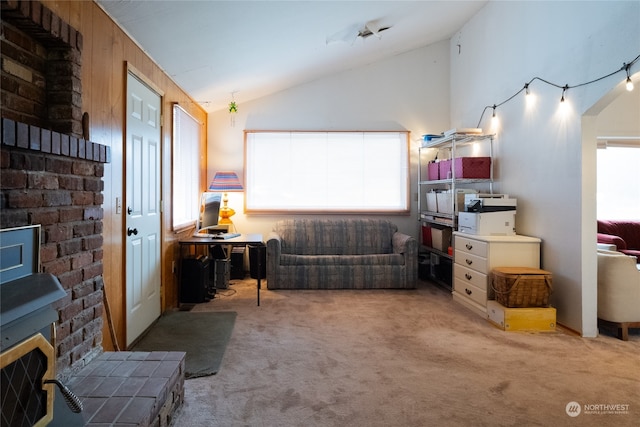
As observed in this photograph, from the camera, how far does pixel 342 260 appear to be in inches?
178

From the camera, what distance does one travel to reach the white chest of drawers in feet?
11.1

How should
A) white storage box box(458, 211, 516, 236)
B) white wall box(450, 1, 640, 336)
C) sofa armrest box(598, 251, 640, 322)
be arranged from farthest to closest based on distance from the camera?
white storage box box(458, 211, 516, 236)
sofa armrest box(598, 251, 640, 322)
white wall box(450, 1, 640, 336)

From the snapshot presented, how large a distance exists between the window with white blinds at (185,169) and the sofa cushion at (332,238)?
1147 millimetres

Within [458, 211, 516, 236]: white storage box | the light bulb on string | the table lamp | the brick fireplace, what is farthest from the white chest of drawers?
the brick fireplace

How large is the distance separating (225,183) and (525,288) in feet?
11.4

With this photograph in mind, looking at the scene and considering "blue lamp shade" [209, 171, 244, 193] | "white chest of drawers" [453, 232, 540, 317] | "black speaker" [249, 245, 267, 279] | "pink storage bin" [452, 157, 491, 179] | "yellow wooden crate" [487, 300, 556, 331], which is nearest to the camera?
"yellow wooden crate" [487, 300, 556, 331]

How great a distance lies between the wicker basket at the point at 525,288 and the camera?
10.1 feet

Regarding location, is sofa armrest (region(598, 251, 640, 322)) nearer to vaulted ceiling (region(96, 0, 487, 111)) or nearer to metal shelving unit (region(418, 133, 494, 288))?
metal shelving unit (region(418, 133, 494, 288))

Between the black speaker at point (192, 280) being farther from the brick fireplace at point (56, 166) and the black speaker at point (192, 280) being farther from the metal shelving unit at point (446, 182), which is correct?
the metal shelving unit at point (446, 182)

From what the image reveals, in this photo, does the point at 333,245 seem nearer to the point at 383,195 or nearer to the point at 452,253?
the point at 383,195

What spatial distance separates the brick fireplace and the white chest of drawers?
3039 millimetres

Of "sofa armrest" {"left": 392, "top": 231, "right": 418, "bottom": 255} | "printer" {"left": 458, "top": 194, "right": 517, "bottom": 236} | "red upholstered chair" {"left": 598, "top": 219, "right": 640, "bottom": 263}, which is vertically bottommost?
"sofa armrest" {"left": 392, "top": 231, "right": 418, "bottom": 255}

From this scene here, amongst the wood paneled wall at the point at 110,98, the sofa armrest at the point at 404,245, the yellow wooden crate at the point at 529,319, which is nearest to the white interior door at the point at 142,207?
the wood paneled wall at the point at 110,98

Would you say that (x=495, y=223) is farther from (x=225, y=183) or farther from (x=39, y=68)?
(x=39, y=68)
